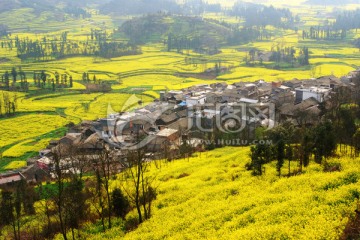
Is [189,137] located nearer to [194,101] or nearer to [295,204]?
[194,101]

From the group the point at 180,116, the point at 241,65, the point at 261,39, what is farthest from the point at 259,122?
the point at 261,39

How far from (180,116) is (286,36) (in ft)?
336

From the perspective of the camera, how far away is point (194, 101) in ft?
179

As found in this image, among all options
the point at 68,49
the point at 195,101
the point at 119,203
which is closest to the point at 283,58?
the point at 195,101

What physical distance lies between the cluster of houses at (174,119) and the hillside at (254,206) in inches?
574

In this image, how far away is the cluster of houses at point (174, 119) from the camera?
131 ft

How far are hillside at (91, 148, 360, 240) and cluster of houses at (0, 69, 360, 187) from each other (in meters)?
14.6

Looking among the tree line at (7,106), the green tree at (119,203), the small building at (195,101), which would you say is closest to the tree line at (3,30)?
the tree line at (7,106)

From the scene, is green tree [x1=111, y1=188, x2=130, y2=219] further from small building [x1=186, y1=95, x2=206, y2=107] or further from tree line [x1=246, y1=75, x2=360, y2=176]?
small building [x1=186, y1=95, x2=206, y2=107]

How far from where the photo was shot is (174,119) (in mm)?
48812

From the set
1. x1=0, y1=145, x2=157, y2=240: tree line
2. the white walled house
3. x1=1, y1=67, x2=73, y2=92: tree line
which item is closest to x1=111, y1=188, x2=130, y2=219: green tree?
x1=0, y1=145, x2=157, y2=240: tree line

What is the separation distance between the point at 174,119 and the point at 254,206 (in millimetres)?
30054

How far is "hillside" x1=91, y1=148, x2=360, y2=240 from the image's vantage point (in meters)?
15.9

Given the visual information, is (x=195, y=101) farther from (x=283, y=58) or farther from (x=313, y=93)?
(x=283, y=58)
